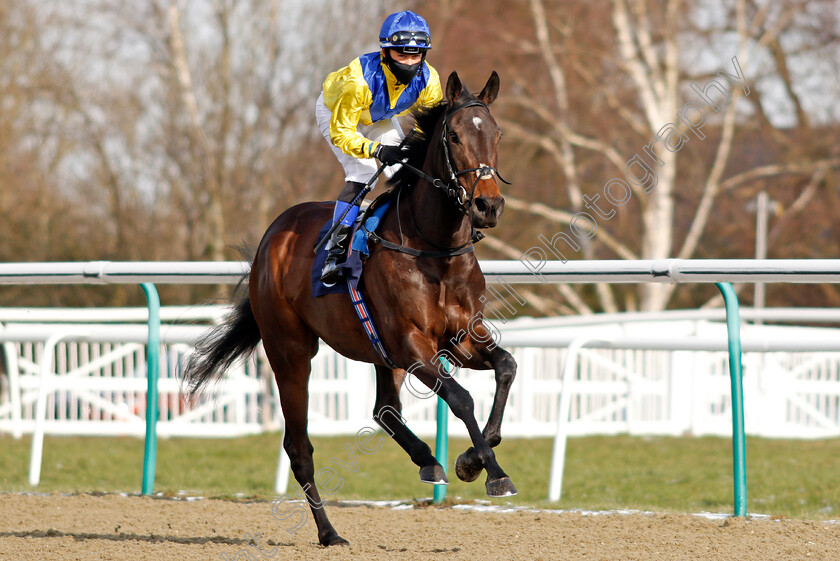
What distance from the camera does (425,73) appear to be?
4.41 m

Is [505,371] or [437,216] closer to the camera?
[505,371]

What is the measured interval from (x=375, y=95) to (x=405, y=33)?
0.36m

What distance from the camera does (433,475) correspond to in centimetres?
398

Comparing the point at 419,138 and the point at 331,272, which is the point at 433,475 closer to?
the point at 331,272

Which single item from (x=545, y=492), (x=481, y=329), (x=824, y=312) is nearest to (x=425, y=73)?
(x=481, y=329)

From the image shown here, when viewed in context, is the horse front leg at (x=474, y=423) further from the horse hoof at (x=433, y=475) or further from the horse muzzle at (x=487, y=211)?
the horse muzzle at (x=487, y=211)

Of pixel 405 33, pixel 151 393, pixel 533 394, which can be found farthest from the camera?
pixel 533 394

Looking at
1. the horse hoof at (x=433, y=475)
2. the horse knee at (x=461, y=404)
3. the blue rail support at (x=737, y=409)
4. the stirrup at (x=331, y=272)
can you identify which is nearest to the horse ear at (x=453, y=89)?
the stirrup at (x=331, y=272)

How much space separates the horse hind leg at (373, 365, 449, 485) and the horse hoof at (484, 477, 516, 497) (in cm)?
33

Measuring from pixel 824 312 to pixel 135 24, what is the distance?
35.8 ft

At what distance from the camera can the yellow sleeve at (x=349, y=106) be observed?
426 cm

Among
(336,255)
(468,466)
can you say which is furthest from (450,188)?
(468,466)

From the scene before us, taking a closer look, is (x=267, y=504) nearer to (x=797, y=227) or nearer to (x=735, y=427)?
(x=735, y=427)

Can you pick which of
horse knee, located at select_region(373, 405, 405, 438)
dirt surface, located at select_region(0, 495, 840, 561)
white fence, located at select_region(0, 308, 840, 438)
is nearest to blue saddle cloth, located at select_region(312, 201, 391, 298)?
horse knee, located at select_region(373, 405, 405, 438)
